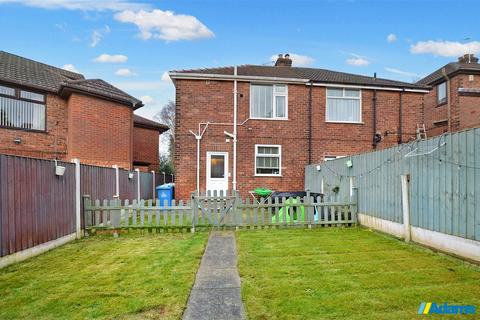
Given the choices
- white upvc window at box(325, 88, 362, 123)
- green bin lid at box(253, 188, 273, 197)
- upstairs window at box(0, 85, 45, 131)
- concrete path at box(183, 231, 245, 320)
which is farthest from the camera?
white upvc window at box(325, 88, 362, 123)

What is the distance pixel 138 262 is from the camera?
586 cm

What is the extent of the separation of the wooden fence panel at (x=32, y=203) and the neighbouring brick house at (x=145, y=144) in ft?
50.0

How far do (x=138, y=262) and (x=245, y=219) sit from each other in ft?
14.6

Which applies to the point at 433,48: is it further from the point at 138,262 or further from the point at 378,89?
the point at 138,262

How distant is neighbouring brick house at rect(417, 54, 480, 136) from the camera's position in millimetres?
20000

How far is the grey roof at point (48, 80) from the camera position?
15.7 metres

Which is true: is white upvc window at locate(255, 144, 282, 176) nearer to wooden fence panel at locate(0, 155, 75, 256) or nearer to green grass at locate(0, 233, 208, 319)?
green grass at locate(0, 233, 208, 319)

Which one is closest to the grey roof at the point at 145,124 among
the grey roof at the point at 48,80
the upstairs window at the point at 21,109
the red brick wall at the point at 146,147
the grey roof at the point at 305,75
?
the red brick wall at the point at 146,147

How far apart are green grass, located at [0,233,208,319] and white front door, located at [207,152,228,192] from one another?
7.69 metres

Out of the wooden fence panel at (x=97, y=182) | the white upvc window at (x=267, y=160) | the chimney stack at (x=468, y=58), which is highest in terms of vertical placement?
the chimney stack at (x=468, y=58)

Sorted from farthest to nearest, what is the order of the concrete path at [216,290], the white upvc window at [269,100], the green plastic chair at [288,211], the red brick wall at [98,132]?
the red brick wall at [98,132] → the white upvc window at [269,100] → the green plastic chair at [288,211] → the concrete path at [216,290]

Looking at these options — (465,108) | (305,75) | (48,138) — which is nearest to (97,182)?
(48,138)

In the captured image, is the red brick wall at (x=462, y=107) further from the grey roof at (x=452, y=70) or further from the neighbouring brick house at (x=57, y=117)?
the neighbouring brick house at (x=57, y=117)

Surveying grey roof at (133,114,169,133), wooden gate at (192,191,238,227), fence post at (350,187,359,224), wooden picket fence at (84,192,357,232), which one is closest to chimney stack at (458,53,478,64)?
fence post at (350,187,359,224)
